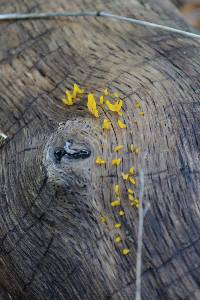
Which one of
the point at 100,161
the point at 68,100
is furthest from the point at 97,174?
the point at 68,100

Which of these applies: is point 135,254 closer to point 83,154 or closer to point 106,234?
point 106,234

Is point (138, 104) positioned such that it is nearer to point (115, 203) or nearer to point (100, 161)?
point (100, 161)

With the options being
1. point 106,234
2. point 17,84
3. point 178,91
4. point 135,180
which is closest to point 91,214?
point 106,234

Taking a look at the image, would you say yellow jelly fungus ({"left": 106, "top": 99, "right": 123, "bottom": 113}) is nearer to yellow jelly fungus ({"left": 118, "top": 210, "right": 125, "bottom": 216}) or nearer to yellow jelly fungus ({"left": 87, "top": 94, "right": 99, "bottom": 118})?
yellow jelly fungus ({"left": 87, "top": 94, "right": 99, "bottom": 118})

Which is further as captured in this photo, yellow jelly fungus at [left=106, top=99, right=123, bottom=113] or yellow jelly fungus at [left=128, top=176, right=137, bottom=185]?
yellow jelly fungus at [left=106, top=99, right=123, bottom=113]

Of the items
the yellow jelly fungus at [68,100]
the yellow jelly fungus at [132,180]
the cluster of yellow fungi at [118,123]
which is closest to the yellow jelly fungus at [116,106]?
the cluster of yellow fungi at [118,123]

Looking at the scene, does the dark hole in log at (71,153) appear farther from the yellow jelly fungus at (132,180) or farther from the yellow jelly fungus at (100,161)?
the yellow jelly fungus at (132,180)

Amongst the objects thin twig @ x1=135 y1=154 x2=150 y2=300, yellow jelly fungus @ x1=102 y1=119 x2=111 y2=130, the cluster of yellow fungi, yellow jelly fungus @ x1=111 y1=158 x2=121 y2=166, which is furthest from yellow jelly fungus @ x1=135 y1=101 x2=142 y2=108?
thin twig @ x1=135 y1=154 x2=150 y2=300
